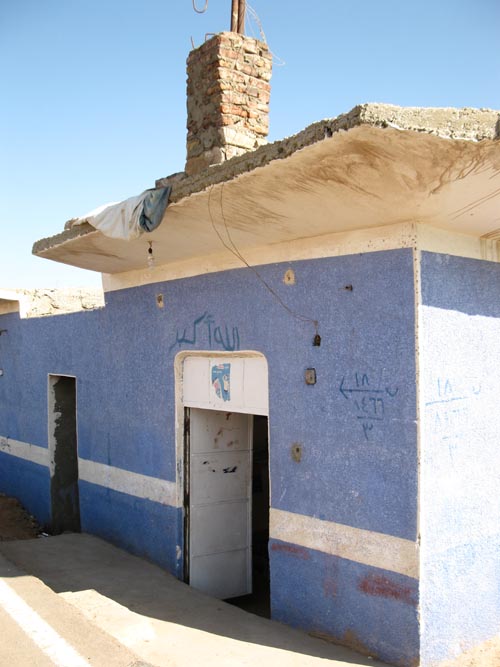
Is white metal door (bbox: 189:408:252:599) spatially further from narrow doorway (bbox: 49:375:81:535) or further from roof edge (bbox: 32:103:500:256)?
roof edge (bbox: 32:103:500:256)

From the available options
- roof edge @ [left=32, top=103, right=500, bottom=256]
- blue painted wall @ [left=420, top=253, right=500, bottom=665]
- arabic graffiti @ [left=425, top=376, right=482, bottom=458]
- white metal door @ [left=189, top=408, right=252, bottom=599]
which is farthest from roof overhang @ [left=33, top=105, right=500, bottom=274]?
white metal door @ [left=189, top=408, right=252, bottom=599]

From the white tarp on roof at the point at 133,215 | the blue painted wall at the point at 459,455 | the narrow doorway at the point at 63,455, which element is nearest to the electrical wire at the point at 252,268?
the white tarp on roof at the point at 133,215

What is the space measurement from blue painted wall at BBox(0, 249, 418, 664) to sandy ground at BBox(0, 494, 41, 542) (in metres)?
2.85

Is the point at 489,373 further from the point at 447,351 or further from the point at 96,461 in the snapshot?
the point at 96,461

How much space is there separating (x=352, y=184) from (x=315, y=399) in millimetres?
2114

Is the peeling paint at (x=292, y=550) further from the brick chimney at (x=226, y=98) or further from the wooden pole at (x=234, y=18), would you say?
the wooden pole at (x=234, y=18)

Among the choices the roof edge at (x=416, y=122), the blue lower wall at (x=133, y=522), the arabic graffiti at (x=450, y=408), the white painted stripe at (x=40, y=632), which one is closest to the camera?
the roof edge at (x=416, y=122)

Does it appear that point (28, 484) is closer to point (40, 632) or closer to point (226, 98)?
point (40, 632)

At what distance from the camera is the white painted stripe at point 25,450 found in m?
11.8

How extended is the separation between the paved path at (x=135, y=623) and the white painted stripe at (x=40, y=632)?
32 mm

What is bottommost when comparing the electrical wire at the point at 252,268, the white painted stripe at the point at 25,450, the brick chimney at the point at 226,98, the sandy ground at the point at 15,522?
the sandy ground at the point at 15,522

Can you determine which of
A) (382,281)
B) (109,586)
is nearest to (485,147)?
(382,281)

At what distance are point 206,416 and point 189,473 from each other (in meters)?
0.71

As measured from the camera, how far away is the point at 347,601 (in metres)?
5.91
